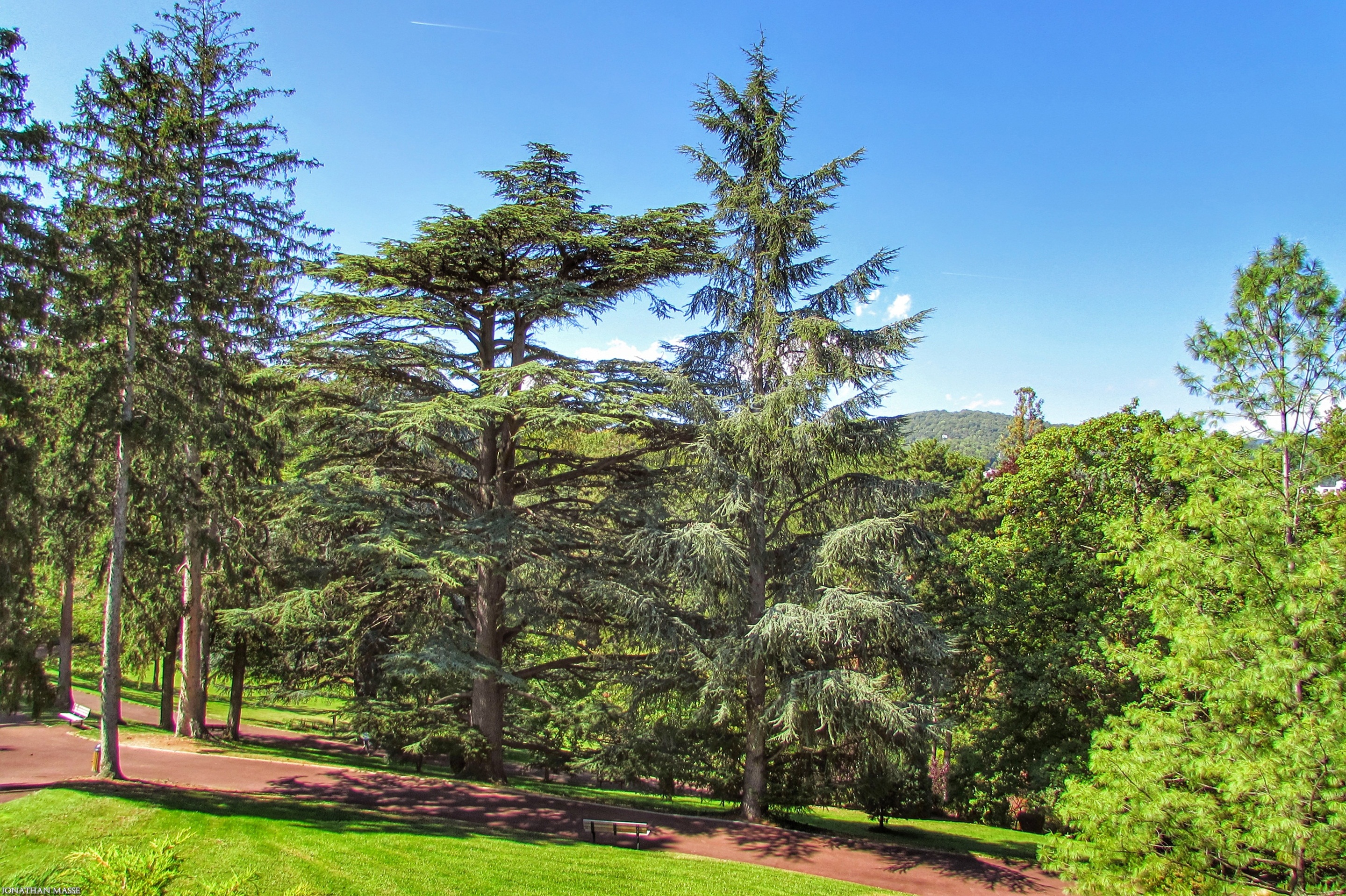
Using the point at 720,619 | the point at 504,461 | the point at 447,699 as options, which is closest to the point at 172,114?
the point at 504,461

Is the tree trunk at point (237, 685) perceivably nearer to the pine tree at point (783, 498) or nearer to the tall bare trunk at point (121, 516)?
the tall bare trunk at point (121, 516)

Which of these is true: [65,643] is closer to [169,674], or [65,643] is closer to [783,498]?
[169,674]

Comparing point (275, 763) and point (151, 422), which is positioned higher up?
point (151, 422)

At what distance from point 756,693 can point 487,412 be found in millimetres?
7786

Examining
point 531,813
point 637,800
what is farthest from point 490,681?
point 637,800

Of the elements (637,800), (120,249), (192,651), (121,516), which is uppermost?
(120,249)

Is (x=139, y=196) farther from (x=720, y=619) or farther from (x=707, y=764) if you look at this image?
(x=707, y=764)

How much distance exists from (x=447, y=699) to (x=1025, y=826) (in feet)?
58.6

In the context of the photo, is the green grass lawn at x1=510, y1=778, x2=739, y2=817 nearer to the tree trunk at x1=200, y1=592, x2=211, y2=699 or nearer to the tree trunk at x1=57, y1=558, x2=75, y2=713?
the tree trunk at x1=200, y1=592, x2=211, y2=699

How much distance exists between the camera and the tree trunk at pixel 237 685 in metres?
18.8

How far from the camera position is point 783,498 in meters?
15.5

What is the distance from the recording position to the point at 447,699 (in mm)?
15961

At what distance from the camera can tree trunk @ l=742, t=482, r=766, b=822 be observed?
47.7ft

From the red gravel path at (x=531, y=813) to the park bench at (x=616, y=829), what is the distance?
0.46m
